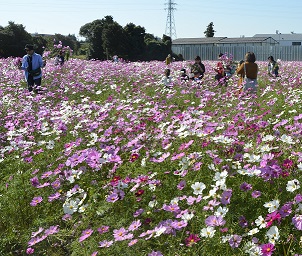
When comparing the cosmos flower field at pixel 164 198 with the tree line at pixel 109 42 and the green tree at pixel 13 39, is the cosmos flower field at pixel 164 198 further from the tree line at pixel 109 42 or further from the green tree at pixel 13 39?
the tree line at pixel 109 42

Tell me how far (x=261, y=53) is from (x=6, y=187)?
28812mm

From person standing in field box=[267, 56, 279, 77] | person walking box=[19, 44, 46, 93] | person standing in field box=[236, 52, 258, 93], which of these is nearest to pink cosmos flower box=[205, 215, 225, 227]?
person standing in field box=[236, 52, 258, 93]

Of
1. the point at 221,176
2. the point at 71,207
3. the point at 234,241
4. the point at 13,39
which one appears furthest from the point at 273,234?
the point at 13,39

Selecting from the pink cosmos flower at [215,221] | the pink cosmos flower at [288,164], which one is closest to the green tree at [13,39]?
the pink cosmos flower at [288,164]

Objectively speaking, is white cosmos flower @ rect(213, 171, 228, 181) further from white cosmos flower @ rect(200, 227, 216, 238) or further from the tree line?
the tree line

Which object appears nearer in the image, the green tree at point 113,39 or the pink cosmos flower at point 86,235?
the pink cosmos flower at point 86,235

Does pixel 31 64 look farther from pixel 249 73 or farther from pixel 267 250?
pixel 267 250

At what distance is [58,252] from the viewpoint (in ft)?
8.77

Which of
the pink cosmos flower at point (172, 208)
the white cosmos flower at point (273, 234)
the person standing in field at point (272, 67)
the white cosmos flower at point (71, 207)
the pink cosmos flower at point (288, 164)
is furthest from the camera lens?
the person standing in field at point (272, 67)

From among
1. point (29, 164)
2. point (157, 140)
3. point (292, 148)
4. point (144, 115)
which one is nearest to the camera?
point (292, 148)

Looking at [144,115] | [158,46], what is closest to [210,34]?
[158,46]

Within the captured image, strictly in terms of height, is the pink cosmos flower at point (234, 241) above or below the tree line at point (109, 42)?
below

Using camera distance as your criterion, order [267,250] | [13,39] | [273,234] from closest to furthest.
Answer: [267,250] < [273,234] < [13,39]

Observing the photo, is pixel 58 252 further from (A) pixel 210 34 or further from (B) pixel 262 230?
(A) pixel 210 34
